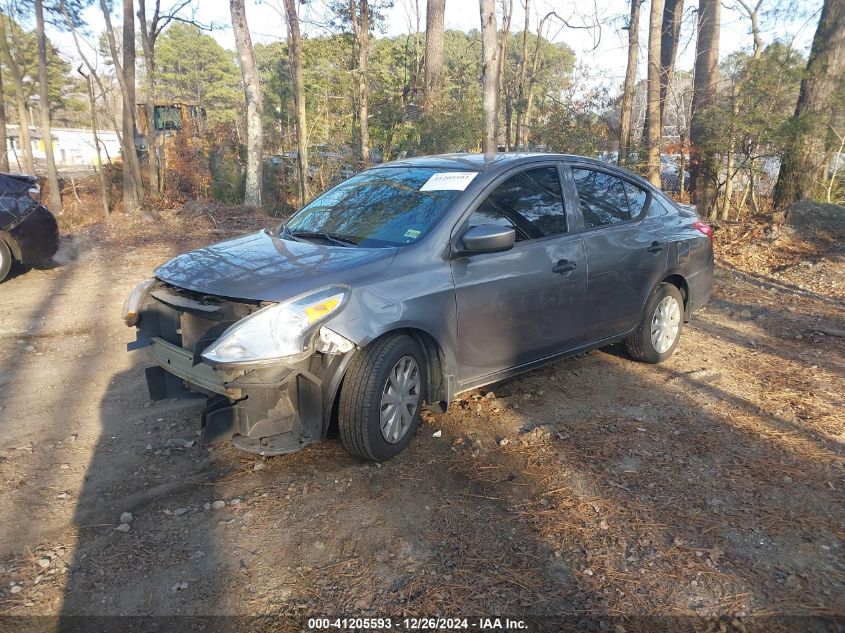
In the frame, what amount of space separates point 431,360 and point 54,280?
661 centimetres

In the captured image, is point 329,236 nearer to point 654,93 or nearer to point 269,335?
point 269,335

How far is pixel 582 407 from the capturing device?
4430 millimetres

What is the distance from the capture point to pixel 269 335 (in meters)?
3.07

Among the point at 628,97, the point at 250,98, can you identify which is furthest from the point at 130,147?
the point at 628,97

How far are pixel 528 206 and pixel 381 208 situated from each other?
1004 millimetres

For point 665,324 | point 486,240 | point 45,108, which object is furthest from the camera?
point 45,108

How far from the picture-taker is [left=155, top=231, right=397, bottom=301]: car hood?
10.7 ft

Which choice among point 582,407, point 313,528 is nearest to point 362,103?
point 582,407

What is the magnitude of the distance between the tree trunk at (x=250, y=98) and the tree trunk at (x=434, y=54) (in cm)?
480

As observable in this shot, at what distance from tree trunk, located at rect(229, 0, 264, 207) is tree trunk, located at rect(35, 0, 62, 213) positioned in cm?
410

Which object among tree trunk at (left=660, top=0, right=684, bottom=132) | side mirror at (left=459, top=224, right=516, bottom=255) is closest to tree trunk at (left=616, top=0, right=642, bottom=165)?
tree trunk at (left=660, top=0, right=684, bottom=132)

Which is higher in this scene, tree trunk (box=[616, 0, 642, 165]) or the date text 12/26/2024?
tree trunk (box=[616, 0, 642, 165])

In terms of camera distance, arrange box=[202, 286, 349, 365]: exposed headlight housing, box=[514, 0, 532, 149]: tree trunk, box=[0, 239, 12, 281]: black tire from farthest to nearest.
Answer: box=[514, 0, 532, 149]: tree trunk → box=[0, 239, 12, 281]: black tire → box=[202, 286, 349, 365]: exposed headlight housing

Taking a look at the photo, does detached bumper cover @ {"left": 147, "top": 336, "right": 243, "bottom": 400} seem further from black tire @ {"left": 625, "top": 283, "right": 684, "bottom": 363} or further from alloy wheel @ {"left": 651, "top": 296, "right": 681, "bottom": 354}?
alloy wheel @ {"left": 651, "top": 296, "right": 681, "bottom": 354}
